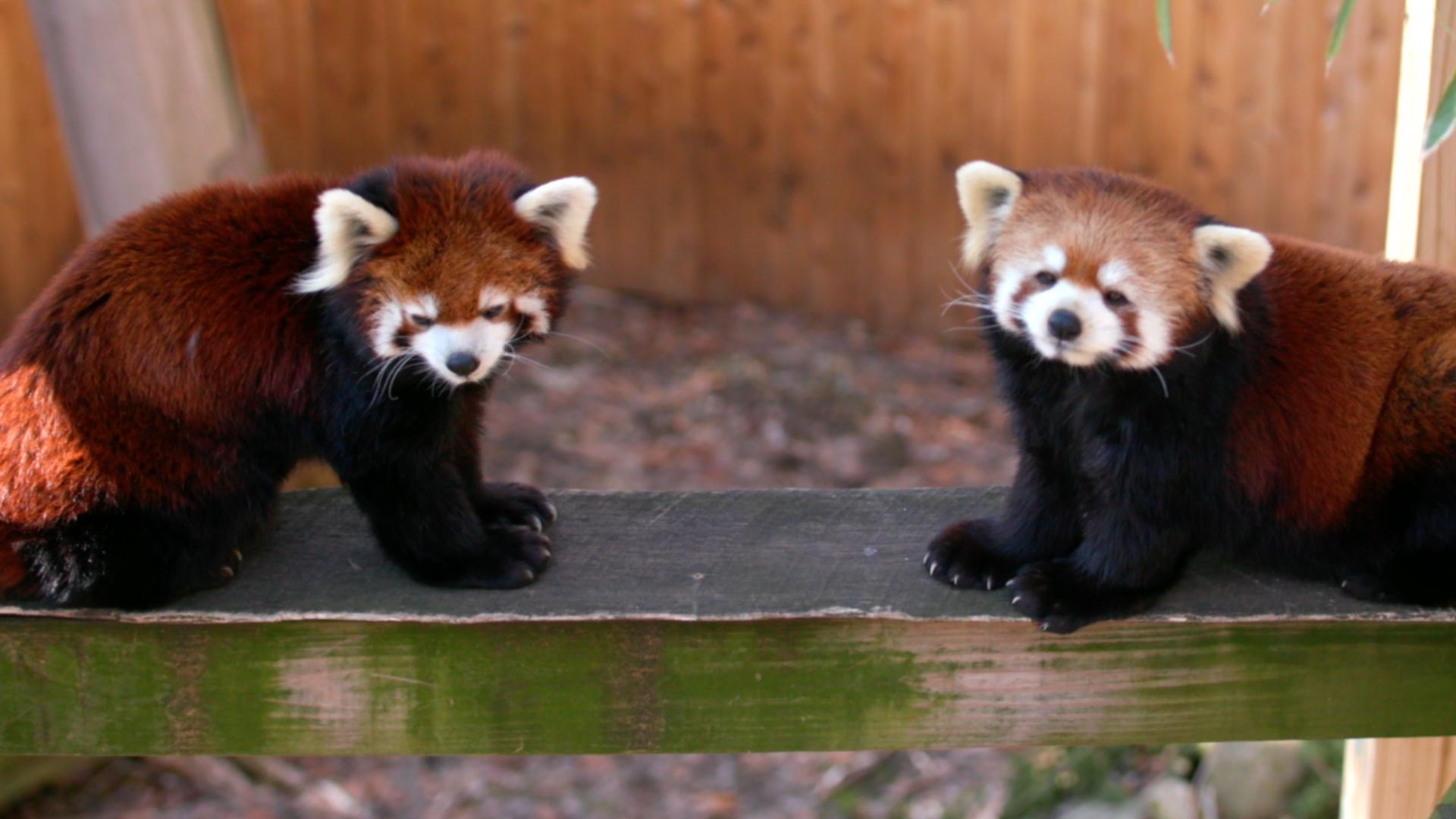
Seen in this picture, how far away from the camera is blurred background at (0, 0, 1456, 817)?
4.02 meters

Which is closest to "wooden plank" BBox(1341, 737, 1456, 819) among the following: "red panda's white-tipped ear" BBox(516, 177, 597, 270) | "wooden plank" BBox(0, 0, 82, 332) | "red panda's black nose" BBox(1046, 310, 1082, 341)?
"red panda's black nose" BBox(1046, 310, 1082, 341)

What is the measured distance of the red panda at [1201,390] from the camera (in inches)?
83.4

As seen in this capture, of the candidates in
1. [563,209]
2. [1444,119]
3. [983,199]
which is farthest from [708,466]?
[1444,119]

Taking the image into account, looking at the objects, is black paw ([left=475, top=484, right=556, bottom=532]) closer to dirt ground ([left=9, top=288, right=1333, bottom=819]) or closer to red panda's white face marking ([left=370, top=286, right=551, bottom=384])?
red panda's white face marking ([left=370, top=286, right=551, bottom=384])

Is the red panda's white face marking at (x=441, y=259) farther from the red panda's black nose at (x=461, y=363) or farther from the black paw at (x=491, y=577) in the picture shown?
the black paw at (x=491, y=577)

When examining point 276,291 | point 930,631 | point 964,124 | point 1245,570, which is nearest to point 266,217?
point 276,291

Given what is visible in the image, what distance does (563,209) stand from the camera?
2.35 m

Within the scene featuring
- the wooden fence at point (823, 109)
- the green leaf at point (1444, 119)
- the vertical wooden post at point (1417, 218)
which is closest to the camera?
the green leaf at point (1444, 119)

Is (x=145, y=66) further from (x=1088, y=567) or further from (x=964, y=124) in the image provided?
(x=964, y=124)

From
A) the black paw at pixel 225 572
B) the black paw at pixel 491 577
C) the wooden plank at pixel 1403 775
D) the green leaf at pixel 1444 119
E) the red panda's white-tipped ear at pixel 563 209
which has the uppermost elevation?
the green leaf at pixel 1444 119

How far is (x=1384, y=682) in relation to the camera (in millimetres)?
2260

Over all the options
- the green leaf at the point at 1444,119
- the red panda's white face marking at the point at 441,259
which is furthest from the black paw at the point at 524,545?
the green leaf at the point at 1444,119

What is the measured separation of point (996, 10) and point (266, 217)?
14.1 ft

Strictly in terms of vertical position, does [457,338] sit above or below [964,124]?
above
